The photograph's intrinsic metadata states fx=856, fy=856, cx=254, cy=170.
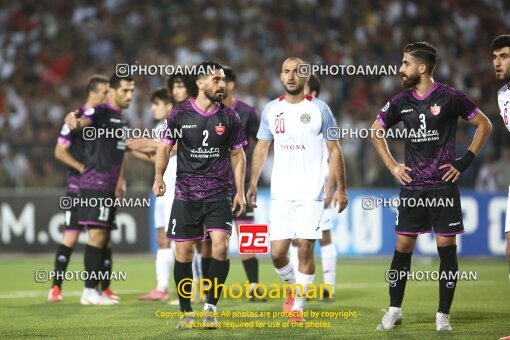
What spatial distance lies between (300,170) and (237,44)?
1414 cm

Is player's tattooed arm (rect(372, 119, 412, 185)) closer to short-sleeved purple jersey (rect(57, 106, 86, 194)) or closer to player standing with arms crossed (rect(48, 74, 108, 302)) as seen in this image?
player standing with arms crossed (rect(48, 74, 108, 302))

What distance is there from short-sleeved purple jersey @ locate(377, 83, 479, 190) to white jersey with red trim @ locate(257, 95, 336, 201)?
100cm

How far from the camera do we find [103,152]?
11.6 metres

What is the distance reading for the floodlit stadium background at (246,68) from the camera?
1786 centimetres

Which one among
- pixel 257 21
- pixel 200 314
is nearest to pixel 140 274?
pixel 200 314

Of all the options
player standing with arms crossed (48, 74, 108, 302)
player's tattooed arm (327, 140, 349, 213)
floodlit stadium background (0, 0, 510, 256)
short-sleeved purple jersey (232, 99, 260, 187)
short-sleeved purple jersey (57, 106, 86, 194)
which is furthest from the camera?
floodlit stadium background (0, 0, 510, 256)

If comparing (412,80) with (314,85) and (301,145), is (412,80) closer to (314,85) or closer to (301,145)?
(301,145)

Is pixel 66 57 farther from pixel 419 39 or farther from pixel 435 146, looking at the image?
pixel 435 146

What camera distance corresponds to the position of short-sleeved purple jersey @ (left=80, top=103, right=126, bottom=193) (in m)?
11.5

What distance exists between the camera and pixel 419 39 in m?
22.3

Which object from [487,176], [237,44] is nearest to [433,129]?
[487,176]

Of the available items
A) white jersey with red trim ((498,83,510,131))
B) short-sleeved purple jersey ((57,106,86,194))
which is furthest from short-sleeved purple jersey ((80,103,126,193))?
white jersey with red trim ((498,83,510,131))

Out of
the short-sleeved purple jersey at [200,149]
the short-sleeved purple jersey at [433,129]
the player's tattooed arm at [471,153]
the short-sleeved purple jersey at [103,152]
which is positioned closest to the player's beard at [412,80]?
the short-sleeved purple jersey at [433,129]

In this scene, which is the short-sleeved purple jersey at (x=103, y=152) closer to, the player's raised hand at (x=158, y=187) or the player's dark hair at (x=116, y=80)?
the player's dark hair at (x=116, y=80)
